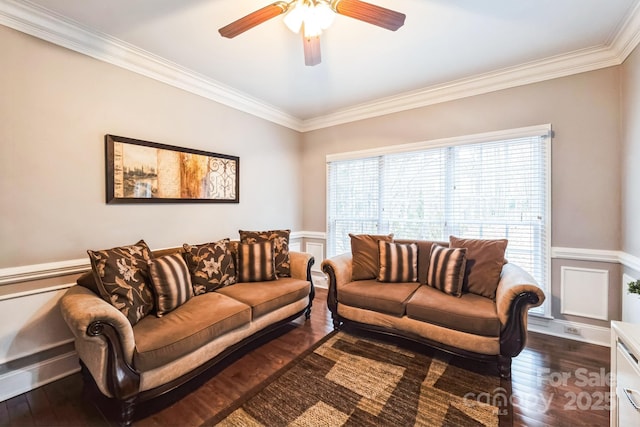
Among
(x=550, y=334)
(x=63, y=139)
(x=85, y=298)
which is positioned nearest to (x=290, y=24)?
(x=63, y=139)

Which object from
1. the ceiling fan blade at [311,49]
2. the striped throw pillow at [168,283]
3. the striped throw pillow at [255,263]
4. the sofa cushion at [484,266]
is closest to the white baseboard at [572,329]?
the sofa cushion at [484,266]

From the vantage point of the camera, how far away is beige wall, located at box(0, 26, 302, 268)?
1927 millimetres

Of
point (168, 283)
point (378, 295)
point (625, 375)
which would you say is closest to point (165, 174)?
point (168, 283)

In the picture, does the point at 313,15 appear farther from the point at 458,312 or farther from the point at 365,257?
the point at 458,312

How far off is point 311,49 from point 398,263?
2144 mm

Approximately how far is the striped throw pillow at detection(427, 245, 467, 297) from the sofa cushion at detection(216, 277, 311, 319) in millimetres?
1324

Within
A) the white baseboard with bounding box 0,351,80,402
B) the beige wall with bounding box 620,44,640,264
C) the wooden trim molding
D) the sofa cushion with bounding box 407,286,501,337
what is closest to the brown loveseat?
the sofa cushion with bounding box 407,286,501,337

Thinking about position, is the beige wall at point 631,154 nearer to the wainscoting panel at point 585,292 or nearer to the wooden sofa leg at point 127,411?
the wainscoting panel at point 585,292

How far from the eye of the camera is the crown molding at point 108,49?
1916 mm

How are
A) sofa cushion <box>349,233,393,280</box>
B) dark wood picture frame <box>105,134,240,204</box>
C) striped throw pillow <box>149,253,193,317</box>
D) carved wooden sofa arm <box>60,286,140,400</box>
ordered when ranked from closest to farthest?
carved wooden sofa arm <box>60,286,140,400</box> < striped throw pillow <box>149,253,193,317</box> < dark wood picture frame <box>105,134,240,204</box> < sofa cushion <box>349,233,393,280</box>

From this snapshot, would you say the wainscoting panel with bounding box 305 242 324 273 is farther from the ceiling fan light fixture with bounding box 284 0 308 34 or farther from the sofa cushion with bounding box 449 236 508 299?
the ceiling fan light fixture with bounding box 284 0 308 34

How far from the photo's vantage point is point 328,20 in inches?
69.2

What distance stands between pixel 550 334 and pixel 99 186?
177 inches

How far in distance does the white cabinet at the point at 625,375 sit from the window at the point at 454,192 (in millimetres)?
1652
